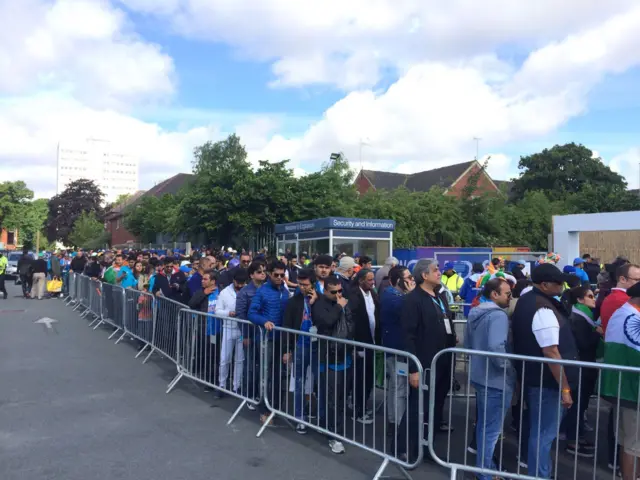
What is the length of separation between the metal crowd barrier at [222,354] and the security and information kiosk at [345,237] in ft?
36.6

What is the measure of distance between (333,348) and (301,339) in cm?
49

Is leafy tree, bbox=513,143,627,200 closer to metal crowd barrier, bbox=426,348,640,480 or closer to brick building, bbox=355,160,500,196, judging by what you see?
brick building, bbox=355,160,500,196

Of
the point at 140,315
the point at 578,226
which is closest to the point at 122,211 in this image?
the point at 578,226

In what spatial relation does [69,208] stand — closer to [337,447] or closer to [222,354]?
[222,354]

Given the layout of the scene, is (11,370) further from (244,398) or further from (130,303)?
(244,398)

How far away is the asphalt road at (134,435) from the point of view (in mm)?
4926

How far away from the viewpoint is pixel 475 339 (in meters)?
4.76

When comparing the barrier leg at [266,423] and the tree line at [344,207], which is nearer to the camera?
the barrier leg at [266,423]

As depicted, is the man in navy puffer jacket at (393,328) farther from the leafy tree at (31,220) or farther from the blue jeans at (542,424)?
the leafy tree at (31,220)

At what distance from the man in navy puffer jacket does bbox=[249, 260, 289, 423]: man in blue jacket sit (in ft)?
3.51

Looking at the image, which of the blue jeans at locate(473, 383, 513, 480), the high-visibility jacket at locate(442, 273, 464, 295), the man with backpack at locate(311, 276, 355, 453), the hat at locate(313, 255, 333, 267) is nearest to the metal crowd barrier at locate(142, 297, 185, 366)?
the hat at locate(313, 255, 333, 267)

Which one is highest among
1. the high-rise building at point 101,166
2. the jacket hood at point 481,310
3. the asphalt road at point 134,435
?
the high-rise building at point 101,166

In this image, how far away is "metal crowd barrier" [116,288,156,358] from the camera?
9.88 m

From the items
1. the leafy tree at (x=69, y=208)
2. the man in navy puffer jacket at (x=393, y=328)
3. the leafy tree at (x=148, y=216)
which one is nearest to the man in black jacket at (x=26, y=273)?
the man in navy puffer jacket at (x=393, y=328)
